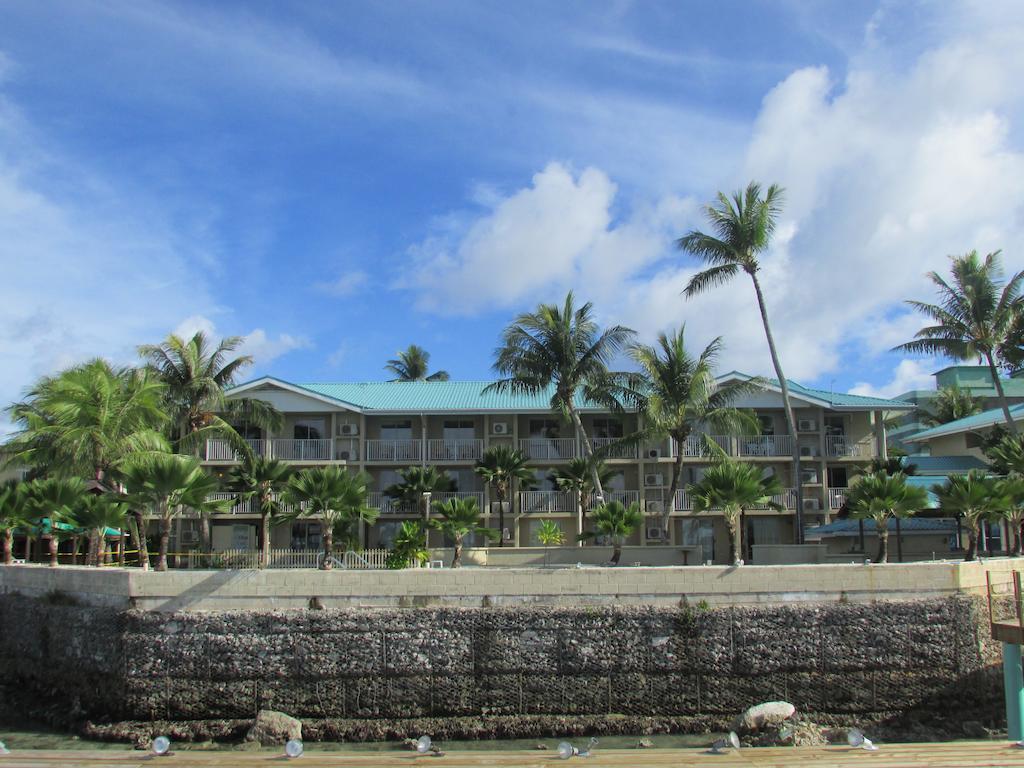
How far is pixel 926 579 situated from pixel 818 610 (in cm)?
262

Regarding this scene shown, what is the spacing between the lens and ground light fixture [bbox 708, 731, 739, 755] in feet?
51.7

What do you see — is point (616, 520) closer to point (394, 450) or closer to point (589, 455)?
point (589, 455)

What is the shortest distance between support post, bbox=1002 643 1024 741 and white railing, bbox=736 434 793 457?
18.8 meters

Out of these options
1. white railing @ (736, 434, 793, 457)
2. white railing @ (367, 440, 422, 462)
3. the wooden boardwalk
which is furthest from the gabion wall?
white railing @ (367, 440, 422, 462)

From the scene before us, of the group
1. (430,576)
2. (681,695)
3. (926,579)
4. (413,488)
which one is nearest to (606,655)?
(681,695)

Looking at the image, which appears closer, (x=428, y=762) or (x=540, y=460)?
(x=428, y=762)

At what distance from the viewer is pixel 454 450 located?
35812 mm

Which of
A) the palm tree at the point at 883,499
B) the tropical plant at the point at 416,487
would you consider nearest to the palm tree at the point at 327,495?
the tropical plant at the point at 416,487

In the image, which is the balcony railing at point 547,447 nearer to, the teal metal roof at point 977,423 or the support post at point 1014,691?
the teal metal roof at point 977,423

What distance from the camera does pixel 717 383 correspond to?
33.5 metres

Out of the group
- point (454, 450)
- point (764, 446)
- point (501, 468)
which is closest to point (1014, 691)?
point (764, 446)

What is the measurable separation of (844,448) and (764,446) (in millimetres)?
3306

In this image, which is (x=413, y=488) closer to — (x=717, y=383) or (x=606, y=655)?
(x=717, y=383)

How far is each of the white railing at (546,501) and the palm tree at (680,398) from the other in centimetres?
479
